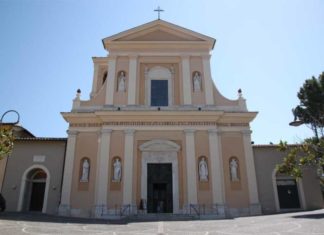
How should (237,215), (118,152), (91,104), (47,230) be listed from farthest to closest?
(91,104) < (118,152) < (237,215) < (47,230)

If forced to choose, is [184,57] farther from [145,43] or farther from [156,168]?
[156,168]

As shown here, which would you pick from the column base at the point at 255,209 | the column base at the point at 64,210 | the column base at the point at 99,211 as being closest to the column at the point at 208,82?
the column base at the point at 255,209

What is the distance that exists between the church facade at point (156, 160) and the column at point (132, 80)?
6 cm

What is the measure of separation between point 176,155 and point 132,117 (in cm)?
338

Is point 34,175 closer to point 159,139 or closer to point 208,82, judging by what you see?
point 159,139

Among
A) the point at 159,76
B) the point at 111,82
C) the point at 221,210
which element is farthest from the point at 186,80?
the point at 221,210

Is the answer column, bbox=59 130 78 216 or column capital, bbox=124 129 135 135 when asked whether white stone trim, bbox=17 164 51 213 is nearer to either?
column, bbox=59 130 78 216

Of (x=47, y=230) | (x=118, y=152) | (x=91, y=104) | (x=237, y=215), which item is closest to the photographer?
(x=47, y=230)

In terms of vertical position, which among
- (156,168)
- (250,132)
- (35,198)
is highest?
(250,132)

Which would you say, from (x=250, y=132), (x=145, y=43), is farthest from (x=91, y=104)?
(x=250, y=132)

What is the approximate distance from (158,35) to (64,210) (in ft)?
40.7

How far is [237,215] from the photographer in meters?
15.0

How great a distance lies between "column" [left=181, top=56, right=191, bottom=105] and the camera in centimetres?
1766

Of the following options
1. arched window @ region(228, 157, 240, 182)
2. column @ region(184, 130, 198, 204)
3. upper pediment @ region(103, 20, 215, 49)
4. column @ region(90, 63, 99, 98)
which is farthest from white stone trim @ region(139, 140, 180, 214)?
column @ region(90, 63, 99, 98)
